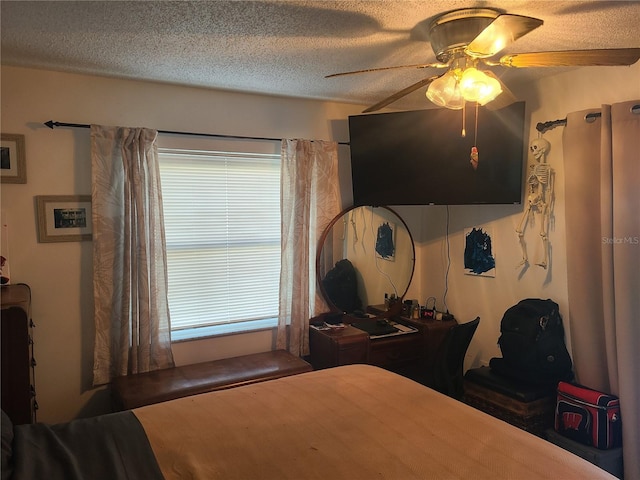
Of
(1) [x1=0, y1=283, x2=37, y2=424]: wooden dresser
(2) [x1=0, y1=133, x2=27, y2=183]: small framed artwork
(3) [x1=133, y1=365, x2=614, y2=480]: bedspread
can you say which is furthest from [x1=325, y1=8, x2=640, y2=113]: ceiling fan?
(2) [x1=0, y1=133, x2=27, y2=183]: small framed artwork

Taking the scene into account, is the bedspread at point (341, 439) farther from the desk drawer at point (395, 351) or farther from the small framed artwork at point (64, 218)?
the small framed artwork at point (64, 218)

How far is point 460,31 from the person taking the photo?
1.87 meters

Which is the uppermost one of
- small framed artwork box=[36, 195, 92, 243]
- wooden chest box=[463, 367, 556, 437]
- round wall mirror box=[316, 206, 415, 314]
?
small framed artwork box=[36, 195, 92, 243]

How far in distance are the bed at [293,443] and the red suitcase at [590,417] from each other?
1.07m

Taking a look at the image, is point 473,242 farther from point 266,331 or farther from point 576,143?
point 266,331

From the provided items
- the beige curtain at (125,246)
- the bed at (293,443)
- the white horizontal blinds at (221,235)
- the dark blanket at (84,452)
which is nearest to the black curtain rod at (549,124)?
the white horizontal blinds at (221,235)

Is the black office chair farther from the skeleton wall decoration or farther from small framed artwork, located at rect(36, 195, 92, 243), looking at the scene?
small framed artwork, located at rect(36, 195, 92, 243)

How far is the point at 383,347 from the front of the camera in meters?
3.29

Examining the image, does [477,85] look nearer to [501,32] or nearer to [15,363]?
[501,32]

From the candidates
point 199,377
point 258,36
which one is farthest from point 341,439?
point 258,36

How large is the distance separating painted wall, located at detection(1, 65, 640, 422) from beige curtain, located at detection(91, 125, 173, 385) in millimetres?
101

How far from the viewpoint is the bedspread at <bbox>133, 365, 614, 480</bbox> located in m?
1.46

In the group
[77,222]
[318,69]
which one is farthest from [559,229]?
[77,222]

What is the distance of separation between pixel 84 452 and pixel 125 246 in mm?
1410
